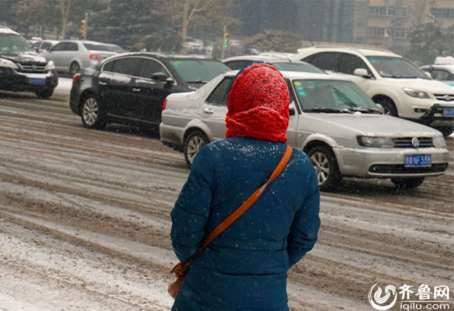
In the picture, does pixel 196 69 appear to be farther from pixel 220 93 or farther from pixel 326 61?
pixel 220 93

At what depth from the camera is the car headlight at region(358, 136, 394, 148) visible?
36.7 ft

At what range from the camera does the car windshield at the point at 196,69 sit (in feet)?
54.8

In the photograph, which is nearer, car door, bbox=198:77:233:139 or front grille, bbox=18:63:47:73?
car door, bbox=198:77:233:139

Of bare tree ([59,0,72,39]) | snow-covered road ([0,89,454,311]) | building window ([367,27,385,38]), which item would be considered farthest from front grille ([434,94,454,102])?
building window ([367,27,385,38])

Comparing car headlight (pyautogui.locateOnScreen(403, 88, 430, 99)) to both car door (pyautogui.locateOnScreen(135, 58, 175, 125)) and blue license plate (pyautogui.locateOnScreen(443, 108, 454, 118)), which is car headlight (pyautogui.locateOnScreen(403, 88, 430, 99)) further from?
car door (pyautogui.locateOnScreen(135, 58, 175, 125))

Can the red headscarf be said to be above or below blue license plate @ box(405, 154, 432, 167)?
above

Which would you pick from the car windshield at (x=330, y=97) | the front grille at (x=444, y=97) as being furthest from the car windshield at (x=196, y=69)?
the car windshield at (x=330, y=97)

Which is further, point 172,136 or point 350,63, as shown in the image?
point 350,63

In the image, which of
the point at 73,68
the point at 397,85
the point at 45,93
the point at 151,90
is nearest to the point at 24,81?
the point at 45,93

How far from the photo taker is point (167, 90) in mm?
16500

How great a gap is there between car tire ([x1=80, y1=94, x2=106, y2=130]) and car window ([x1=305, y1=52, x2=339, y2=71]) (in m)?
4.97

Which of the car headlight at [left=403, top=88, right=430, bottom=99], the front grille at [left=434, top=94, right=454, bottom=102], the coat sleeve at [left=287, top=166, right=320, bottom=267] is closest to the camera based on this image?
the coat sleeve at [left=287, top=166, right=320, bottom=267]

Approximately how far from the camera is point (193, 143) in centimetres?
1284

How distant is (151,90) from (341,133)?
20.2 ft
